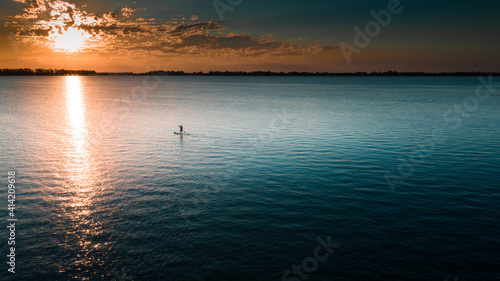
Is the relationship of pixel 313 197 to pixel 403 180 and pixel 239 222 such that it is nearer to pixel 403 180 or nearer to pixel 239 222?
pixel 239 222

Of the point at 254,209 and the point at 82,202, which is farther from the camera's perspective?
the point at 82,202

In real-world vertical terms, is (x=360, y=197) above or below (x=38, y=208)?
above

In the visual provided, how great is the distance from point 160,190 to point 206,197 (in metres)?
5.43

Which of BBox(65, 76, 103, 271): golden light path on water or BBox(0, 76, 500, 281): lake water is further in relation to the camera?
BBox(65, 76, 103, 271): golden light path on water

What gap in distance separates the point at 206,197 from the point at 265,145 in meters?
25.9

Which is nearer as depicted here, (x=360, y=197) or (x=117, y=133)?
(x=360, y=197)

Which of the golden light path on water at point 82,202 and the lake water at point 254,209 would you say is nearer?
the lake water at point 254,209

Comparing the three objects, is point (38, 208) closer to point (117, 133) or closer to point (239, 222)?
point (239, 222)

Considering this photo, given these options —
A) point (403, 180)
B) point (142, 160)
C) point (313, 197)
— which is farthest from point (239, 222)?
point (142, 160)

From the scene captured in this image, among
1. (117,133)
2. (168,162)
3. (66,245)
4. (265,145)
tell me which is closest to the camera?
(66,245)

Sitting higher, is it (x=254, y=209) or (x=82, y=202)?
(x=254, y=209)

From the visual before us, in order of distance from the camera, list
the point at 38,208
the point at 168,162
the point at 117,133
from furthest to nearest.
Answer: the point at 117,133, the point at 168,162, the point at 38,208

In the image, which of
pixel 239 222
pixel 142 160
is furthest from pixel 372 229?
pixel 142 160

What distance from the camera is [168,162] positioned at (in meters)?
44.4
